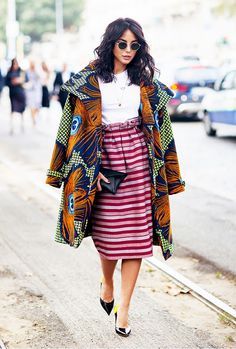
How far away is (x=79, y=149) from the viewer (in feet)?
13.6

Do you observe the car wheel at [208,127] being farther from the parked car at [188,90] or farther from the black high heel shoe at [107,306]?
the black high heel shoe at [107,306]

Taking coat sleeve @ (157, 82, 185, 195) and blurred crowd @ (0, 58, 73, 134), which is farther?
blurred crowd @ (0, 58, 73, 134)

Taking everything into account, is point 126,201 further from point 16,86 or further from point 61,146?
point 16,86

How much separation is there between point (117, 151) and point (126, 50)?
1.74ft

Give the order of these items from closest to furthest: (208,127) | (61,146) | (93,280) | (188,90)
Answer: (61,146)
(93,280)
(208,127)
(188,90)

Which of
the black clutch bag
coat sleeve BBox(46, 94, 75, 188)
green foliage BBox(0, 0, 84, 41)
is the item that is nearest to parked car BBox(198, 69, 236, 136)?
coat sleeve BBox(46, 94, 75, 188)

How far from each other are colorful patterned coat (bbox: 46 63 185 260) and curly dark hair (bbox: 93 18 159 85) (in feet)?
0.16

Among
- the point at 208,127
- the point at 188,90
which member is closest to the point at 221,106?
the point at 208,127

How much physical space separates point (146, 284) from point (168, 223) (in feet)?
4.49

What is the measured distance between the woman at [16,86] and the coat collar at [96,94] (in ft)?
45.8

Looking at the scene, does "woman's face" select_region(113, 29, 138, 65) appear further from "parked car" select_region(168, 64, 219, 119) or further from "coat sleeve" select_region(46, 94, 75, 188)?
"parked car" select_region(168, 64, 219, 119)

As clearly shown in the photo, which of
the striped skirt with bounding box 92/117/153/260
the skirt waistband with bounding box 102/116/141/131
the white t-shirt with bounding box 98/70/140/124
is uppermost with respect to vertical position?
the white t-shirt with bounding box 98/70/140/124

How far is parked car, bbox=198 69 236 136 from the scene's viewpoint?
51.3 feet

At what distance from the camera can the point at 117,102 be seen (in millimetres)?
4168
